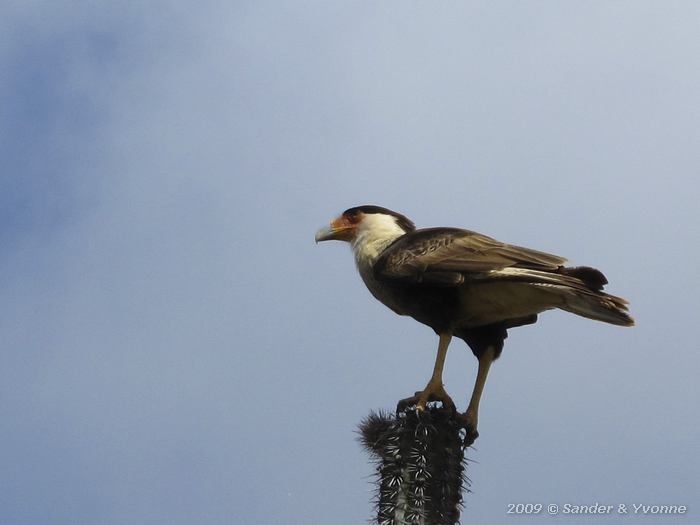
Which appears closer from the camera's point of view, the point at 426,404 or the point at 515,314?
the point at 426,404

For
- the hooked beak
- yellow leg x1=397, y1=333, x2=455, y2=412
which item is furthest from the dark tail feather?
the hooked beak

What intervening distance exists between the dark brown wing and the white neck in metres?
0.30

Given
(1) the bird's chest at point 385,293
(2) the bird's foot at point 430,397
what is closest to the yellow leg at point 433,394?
(2) the bird's foot at point 430,397

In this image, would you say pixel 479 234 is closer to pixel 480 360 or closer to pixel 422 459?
pixel 480 360

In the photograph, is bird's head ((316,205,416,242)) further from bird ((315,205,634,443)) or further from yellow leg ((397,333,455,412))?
yellow leg ((397,333,455,412))

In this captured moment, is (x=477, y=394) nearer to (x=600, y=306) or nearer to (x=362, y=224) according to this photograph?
(x=600, y=306)

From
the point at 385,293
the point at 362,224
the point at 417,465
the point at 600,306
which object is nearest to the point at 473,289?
the point at 385,293

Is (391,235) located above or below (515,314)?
above

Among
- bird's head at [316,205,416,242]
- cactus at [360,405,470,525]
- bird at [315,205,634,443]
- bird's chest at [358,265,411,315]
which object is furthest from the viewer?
bird's head at [316,205,416,242]

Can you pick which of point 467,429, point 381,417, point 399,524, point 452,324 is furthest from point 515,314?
point 399,524

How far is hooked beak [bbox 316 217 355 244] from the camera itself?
7.28 metres

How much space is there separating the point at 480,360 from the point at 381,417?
1.85 meters

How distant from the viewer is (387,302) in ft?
21.2

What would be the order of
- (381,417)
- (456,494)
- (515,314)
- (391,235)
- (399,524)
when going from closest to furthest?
(399,524) → (456,494) → (381,417) → (515,314) → (391,235)
